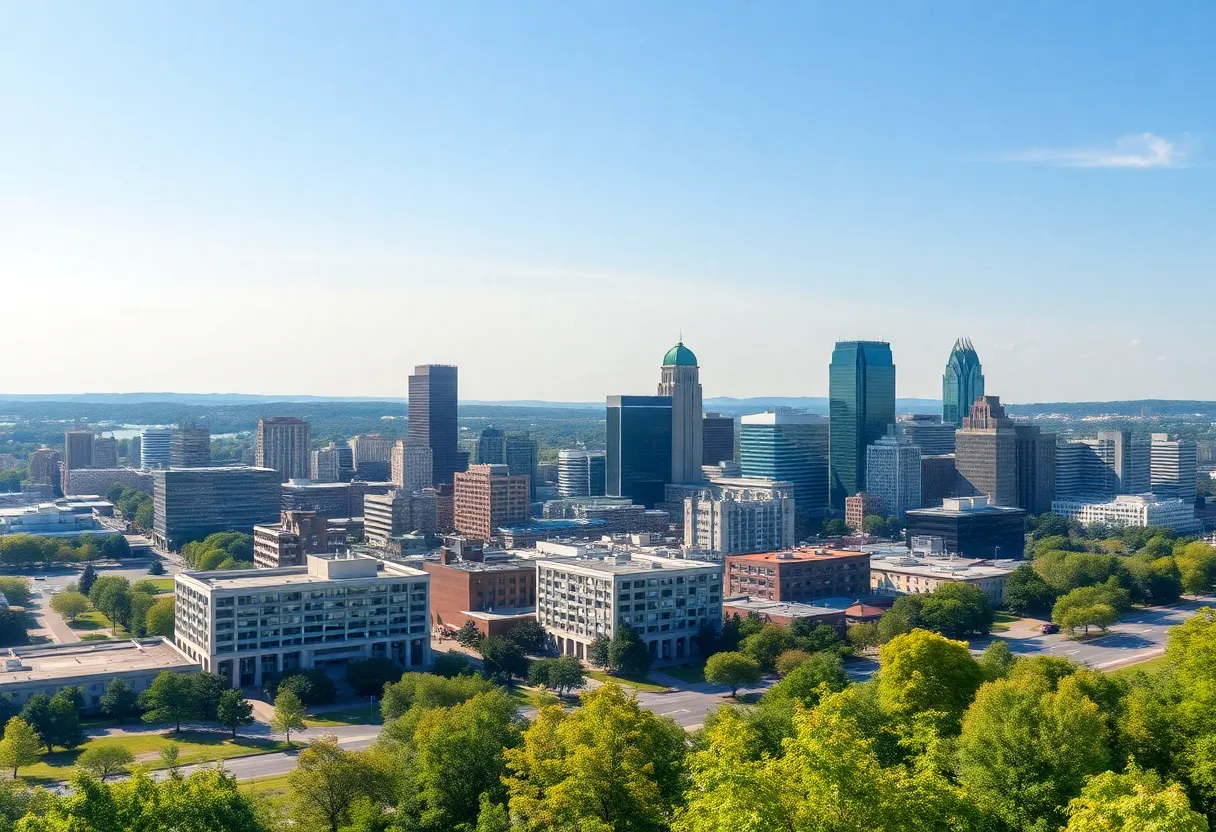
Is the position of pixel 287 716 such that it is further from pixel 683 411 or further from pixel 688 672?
pixel 683 411

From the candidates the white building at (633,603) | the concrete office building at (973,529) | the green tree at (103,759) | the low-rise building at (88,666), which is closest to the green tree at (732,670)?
the white building at (633,603)

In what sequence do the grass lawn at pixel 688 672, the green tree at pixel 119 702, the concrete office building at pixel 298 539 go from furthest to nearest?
the concrete office building at pixel 298 539 < the grass lawn at pixel 688 672 < the green tree at pixel 119 702

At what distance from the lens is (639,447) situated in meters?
189

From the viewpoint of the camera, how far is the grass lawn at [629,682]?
8094 cm

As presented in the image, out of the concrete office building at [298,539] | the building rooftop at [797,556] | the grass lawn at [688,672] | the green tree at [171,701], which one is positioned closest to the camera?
the green tree at [171,701]

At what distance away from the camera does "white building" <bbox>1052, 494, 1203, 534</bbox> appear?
579 feet

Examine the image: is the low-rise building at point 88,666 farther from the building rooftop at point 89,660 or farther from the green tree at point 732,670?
the green tree at point 732,670

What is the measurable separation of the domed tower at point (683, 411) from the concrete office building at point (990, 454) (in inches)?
1674

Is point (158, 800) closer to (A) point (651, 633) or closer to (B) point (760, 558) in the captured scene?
(A) point (651, 633)

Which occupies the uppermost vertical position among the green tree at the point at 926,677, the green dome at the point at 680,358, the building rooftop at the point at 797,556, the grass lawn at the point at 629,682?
the green dome at the point at 680,358

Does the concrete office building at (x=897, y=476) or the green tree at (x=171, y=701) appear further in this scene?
the concrete office building at (x=897, y=476)

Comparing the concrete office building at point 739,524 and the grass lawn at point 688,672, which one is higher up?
the concrete office building at point 739,524

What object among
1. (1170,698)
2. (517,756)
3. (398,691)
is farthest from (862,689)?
(398,691)

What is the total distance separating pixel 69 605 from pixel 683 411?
106m
